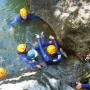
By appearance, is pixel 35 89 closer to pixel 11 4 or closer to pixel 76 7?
pixel 76 7

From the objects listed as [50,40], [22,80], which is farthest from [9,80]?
[50,40]

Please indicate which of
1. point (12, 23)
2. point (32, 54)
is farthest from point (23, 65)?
point (12, 23)

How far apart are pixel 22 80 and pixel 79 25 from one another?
9.98 feet

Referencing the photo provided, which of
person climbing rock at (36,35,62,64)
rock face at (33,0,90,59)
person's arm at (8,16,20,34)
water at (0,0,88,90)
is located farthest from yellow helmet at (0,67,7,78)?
person's arm at (8,16,20,34)

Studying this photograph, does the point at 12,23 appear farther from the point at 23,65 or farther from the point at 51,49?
the point at 51,49

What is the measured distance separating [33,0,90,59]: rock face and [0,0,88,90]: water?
491mm

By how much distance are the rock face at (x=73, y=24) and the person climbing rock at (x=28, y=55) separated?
3.72 feet

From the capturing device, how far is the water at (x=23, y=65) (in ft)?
21.9

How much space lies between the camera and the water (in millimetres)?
6683

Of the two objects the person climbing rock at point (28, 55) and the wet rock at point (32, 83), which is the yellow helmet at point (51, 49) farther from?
the wet rock at point (32, 83)

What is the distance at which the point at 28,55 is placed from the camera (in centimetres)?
982

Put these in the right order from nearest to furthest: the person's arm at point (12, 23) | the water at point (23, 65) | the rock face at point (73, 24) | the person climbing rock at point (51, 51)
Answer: the water at point (23, 65) → the rock face at point (73, 24) → the person climbing rock at point (51, 51) → the person's arm at point (12, 23)

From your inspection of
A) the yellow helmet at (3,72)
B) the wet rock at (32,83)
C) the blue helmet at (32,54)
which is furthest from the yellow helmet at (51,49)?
the wet rock at (32,83)

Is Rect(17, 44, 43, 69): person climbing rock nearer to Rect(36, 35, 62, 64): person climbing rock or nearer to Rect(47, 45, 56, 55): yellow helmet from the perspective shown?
Rect(36, 35, 62, 64): person climbing rock
